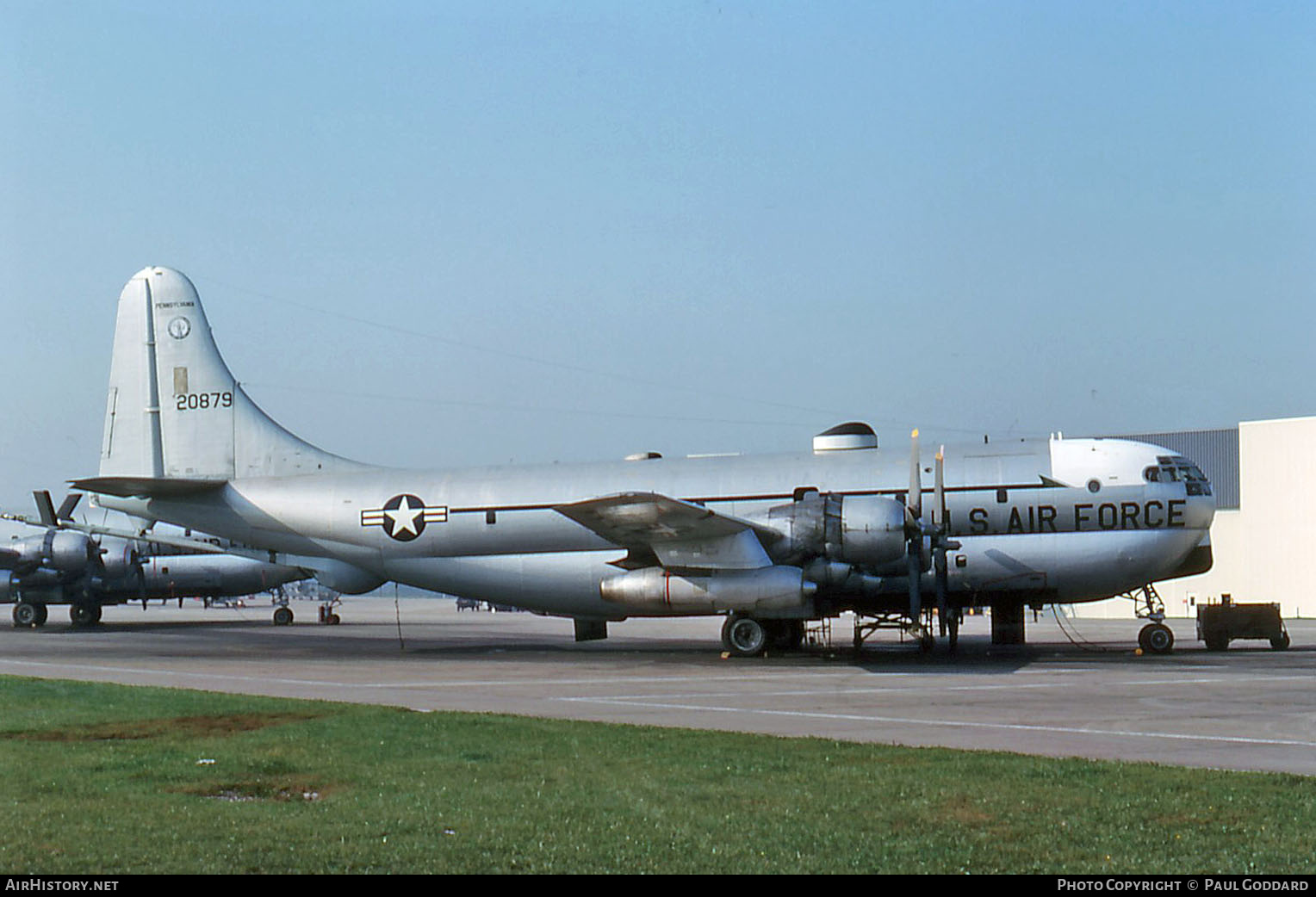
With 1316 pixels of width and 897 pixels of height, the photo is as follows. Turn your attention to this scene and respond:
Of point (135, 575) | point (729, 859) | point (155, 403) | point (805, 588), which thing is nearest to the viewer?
point (729, 859)

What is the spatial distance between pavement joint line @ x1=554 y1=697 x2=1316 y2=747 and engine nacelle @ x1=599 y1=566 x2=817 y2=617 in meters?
8.15

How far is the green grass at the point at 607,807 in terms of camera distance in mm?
8086

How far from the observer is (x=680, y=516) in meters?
27.2

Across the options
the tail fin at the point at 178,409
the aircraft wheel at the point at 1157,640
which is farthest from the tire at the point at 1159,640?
the tail fin at the point at 178,409

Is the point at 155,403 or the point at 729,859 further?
the point at 155,403

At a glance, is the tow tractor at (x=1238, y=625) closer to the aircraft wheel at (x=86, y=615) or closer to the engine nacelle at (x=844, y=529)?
the engine nacelle at (x=844, y=529)

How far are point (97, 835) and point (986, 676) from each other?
1791cm

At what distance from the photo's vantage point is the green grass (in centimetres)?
809

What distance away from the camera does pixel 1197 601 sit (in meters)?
66.8

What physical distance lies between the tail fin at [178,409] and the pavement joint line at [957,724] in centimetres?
1849

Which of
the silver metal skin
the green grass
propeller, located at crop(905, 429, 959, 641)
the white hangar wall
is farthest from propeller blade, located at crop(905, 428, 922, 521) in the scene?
the white hangar wall

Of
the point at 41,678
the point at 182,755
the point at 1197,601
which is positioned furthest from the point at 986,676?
the point at 1197,601

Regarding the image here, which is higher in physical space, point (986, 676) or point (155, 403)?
point (155, 403)
